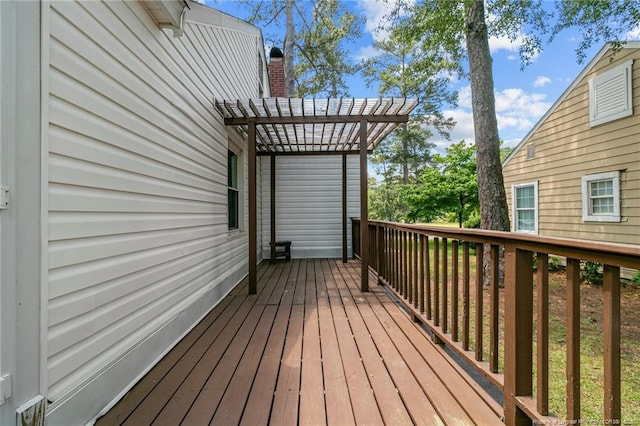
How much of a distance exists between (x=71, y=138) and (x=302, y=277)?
13.8ft

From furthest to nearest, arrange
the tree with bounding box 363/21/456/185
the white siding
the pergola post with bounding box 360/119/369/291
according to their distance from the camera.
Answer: the tree with bounding box 363/21/456/185 < the white siding < the pergola post with bounding box 360/119/369/291

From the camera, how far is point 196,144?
11.0 ft

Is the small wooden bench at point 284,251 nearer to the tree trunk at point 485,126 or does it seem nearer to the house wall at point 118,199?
the house wall at point 118,199

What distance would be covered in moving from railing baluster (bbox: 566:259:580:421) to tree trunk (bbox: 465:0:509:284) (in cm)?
429

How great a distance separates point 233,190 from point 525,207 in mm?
7832

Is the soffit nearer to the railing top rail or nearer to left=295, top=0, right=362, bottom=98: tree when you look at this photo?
the railing top rail

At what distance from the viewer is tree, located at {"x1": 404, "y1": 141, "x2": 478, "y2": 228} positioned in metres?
12.0

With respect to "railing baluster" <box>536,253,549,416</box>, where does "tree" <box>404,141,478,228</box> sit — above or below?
above

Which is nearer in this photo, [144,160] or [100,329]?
[100,329]

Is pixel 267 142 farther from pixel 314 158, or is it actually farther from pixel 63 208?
pixel 63 208

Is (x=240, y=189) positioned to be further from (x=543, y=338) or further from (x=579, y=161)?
(x=579, y=161)

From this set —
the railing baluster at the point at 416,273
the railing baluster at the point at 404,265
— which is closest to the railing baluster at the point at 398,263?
the railing baluster at the point at 404,265

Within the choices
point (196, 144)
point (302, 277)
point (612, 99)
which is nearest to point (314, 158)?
point (302, 277)

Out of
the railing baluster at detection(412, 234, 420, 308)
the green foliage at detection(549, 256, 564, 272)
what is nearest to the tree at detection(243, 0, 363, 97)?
the railing baluster at detection(412, 234, 420, 308)
